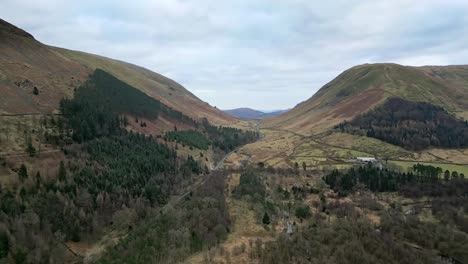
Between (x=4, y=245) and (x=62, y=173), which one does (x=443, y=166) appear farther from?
(x=4, y=245)

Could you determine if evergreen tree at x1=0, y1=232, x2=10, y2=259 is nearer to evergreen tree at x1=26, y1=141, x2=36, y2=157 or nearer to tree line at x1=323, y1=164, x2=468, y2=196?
evergreen tree at x1=26, y1=141, x2=36, y2=157

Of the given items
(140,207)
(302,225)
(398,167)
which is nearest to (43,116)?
(140,207)

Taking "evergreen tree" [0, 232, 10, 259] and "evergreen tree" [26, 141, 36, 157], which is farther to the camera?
"evergreen tree" [26, 141, 36, 157]

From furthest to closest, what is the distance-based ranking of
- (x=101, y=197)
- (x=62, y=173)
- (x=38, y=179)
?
(x=62, y=173)
(x=101, y=197)
(x=38, y=179)

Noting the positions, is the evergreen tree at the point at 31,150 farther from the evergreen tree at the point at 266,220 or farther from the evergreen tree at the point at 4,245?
the evergreen tree at the point at 266,220

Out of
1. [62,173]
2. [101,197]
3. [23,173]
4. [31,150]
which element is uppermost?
[31,150]

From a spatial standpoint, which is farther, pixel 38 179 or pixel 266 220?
pixel 38 179

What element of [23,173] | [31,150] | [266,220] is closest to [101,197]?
[23,173]

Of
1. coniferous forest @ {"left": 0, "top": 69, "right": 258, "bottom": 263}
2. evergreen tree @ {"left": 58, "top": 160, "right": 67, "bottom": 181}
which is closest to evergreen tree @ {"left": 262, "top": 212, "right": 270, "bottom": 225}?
coniferous forest @ {"left": 0, "top": 69, "right": 258, "bottom": 263}

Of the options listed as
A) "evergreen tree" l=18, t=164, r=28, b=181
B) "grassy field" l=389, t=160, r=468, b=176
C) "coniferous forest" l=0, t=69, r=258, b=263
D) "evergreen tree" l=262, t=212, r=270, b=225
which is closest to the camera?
"coniferous forest" l=0, t=69, r=258, b=263

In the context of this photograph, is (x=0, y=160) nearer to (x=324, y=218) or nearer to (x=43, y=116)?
(x=43, y=116)

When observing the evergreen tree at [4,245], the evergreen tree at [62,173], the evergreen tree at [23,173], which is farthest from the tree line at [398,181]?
the evergreen tree at [4,245]

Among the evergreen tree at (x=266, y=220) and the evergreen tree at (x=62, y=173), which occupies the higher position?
the evergreen tree at (x=62, y=173)

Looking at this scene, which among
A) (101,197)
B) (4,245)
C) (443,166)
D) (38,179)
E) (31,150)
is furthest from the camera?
(443,166)
